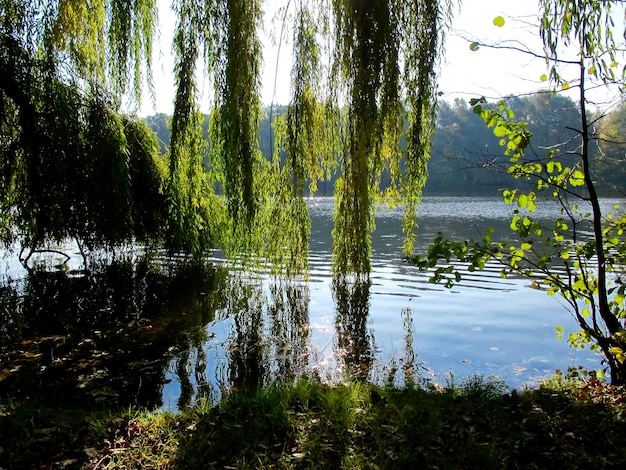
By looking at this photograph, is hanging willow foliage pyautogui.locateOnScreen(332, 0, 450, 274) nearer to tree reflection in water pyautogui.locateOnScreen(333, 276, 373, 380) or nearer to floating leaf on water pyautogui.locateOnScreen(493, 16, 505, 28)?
floating leaf on water pyautogui.locateOnScreen(493, 16, 505, 28)

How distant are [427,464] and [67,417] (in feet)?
7.72

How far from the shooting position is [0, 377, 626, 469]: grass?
101 inches

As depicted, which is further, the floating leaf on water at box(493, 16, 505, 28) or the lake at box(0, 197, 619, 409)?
the lake at box(0, 197, 619, 409)

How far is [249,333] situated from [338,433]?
3076mm

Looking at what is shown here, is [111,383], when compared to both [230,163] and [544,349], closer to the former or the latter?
[230,163]

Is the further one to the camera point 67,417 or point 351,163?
point 351,163

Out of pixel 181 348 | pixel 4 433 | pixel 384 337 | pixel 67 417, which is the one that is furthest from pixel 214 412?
pixel 384 337

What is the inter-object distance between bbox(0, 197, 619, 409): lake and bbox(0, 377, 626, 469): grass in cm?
89

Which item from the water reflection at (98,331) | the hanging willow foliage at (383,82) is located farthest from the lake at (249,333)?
the hanging willow foliage at (383,82)

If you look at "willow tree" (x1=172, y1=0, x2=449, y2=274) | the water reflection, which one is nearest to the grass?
the water reflection

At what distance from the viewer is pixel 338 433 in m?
2.87

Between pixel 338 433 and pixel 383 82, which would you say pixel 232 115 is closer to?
pixel 383 82

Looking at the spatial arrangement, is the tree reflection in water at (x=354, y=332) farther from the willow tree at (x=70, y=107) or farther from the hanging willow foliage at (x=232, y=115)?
the willow tree at (x=70, y=107)

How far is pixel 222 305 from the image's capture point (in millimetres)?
7211
